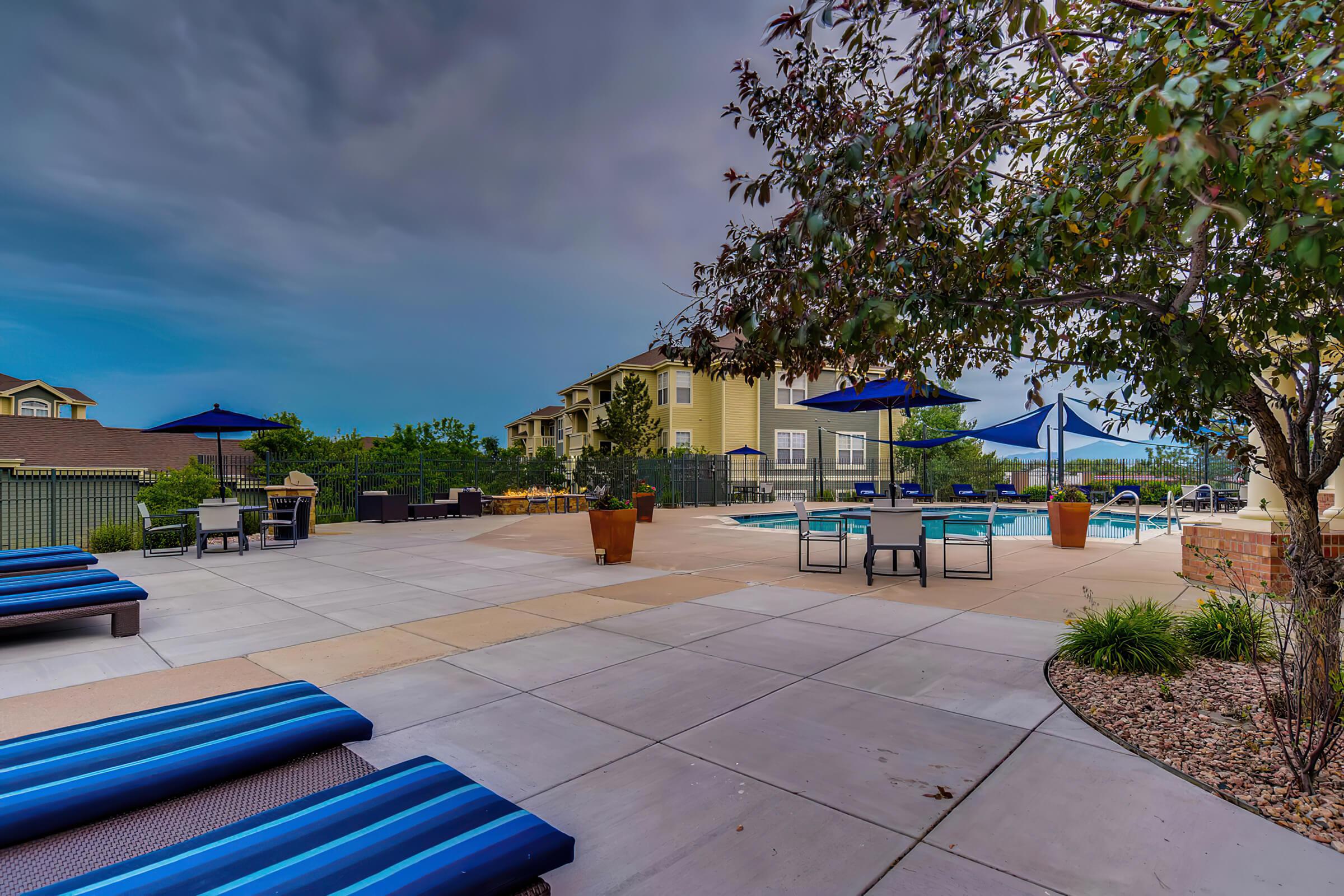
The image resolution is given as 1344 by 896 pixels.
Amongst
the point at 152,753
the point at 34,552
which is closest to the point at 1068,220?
the point at 152,753

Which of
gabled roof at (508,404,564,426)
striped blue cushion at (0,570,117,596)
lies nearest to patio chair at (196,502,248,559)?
striped blue cushion at (0,570,117,596)

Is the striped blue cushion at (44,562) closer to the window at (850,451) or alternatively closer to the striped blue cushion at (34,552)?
the striped blue cushion at (34,552)

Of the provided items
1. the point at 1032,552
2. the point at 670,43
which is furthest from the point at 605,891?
the point at 1032,552

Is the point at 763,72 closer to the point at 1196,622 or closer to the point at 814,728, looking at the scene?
the point at 814,728

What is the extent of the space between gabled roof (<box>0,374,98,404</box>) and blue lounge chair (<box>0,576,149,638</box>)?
132ft

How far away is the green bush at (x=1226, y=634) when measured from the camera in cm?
449

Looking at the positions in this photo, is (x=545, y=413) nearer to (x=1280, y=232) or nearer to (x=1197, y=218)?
(x=1280, y=232)

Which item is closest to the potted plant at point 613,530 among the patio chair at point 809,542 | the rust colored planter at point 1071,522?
the patio chair at point 809,542

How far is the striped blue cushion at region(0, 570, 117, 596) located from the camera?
558 centimetres

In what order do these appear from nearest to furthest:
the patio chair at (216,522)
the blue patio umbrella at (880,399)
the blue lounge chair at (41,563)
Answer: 1. the blue lounge chair at (41,563)
2. the blue patio umbrella at (880,399)
3. the patio chair at (216,522)

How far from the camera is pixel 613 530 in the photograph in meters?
9.61

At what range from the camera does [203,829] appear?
7.20ft

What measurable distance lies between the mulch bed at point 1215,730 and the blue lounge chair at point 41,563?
9.31m

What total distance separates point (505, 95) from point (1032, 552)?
51.2 ft
